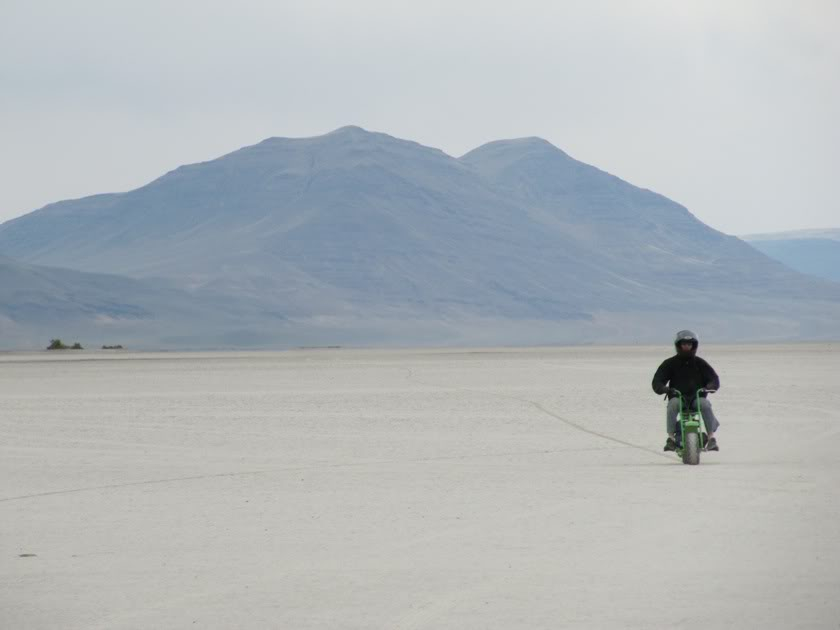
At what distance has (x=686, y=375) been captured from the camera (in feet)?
54.4

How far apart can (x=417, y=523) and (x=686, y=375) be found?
18.6ft

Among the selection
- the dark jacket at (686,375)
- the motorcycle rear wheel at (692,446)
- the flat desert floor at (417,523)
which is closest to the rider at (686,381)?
the dark jacket at (686,375)

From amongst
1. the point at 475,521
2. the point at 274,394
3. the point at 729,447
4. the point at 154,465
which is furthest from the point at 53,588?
the point at 274,394

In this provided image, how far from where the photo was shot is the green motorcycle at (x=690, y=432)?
16.3m

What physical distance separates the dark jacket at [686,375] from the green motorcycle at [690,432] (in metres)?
0.07

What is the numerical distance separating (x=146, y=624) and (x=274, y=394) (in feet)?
90.9

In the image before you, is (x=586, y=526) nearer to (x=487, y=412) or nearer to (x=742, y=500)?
(x=742, y=500)

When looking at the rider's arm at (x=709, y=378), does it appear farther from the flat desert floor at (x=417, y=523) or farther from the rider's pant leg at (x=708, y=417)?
the flat desert floor at (x=417, y=523)

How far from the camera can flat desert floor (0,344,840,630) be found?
8.26 m

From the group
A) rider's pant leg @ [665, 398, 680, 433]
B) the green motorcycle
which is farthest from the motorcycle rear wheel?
rider's pant leg @ [665, 398, 680, 433]

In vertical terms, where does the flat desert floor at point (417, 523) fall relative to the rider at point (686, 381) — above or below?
below

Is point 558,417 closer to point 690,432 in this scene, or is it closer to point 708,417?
point 708,417

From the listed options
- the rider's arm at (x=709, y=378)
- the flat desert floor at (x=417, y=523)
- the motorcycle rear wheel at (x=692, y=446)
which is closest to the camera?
the flat desert floor at (x=417, y=523)

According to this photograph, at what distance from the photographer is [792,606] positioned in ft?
26.5
